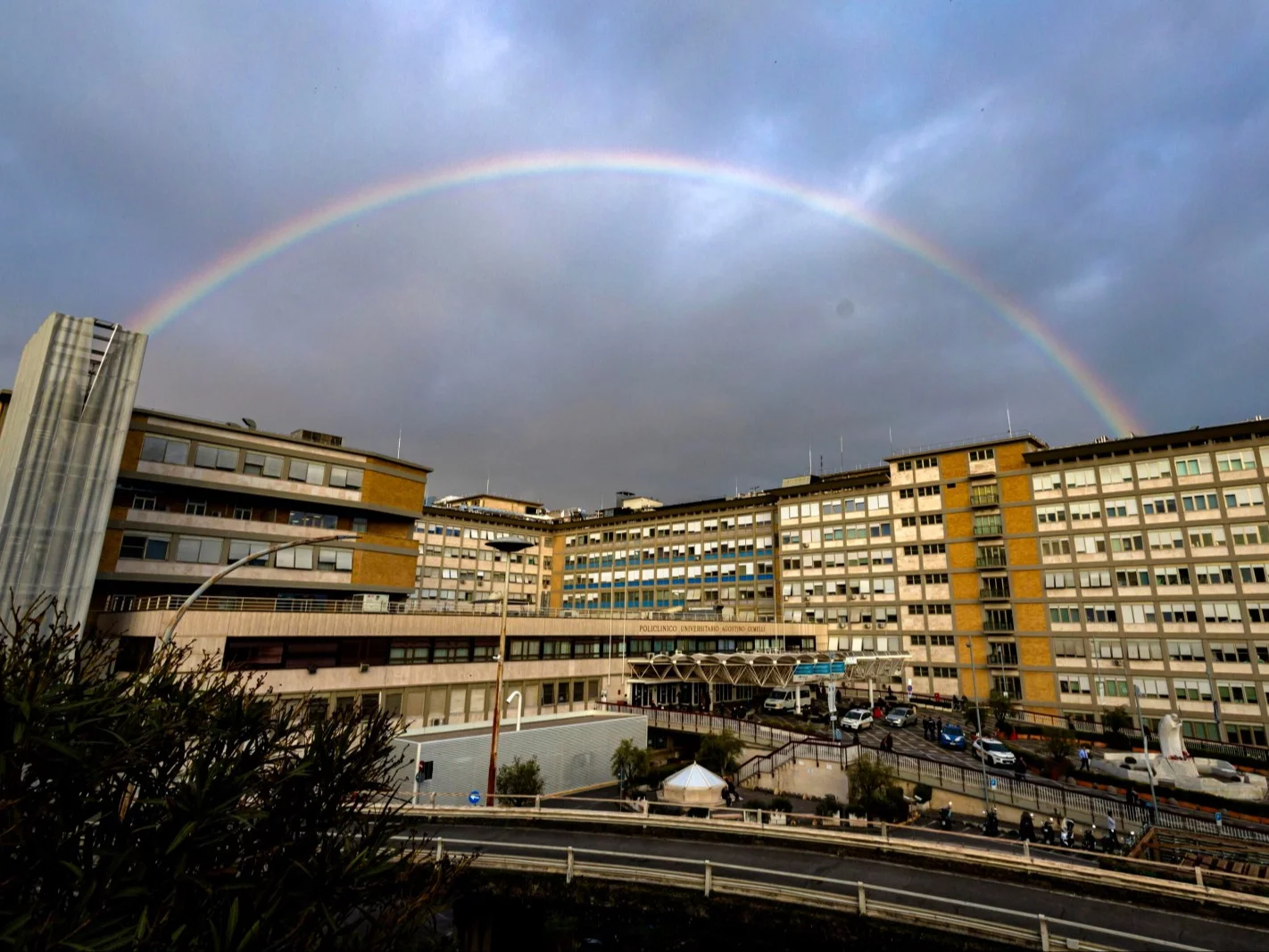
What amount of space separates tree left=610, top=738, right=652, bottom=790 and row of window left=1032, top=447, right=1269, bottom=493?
192 ft

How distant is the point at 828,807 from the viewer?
33.4 meters

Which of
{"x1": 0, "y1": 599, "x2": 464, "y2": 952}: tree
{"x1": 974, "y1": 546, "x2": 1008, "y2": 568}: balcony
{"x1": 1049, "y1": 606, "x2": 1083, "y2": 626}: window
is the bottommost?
{"x1": 0, "y1": 599, "x2": 464, "y2": 952}: tree

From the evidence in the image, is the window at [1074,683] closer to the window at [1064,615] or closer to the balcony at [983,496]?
the window at [1064,615]

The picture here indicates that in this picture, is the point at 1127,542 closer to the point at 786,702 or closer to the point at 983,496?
the point at 983,496

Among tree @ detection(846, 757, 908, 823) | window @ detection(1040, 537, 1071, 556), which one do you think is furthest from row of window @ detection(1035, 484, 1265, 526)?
tree @ detection(846, 757, 908, 823)

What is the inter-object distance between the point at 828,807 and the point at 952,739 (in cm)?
1911

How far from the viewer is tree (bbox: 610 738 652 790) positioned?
1353 inches

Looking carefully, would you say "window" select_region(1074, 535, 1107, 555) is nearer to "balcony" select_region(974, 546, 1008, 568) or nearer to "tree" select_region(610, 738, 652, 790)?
"balcony" select_region(974, 546, 1008, 568)

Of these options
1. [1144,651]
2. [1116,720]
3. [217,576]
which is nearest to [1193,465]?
[1144,651]

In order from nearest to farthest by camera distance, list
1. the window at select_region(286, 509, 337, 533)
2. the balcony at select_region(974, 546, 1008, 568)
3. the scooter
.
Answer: the scooter < the window at select_region(286, 509, 337, 533) < the balcony at select_region(974, 546, 1008, 568)

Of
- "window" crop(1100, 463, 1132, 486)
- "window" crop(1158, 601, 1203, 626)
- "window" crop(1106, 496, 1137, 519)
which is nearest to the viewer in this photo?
"window" crop(1158, 601, 1203, 626)

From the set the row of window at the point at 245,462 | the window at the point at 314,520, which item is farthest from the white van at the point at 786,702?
the row of window at the point at 245,462

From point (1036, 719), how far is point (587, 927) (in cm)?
6555

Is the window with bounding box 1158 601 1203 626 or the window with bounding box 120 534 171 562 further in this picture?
the window with bounding box 1158 601 1203 626
